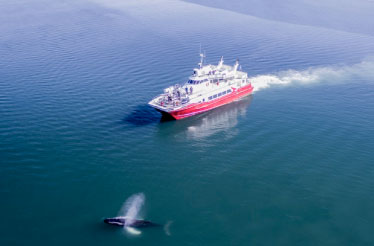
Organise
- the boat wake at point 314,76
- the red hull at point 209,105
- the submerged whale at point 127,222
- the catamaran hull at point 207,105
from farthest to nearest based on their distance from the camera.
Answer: the boat wake at point 314,76, the red hull at point 209,105, the catamaran hull at point 207,105, the submerged whale at point 127,222

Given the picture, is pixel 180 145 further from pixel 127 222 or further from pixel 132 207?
pixel 127 222

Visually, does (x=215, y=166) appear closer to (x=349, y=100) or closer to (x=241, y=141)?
(x=241, y=141)

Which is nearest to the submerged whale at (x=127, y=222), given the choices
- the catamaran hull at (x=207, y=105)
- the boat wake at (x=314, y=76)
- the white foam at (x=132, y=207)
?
the white foam at (x=132, y=207)

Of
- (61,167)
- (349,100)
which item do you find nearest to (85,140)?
(61,167)

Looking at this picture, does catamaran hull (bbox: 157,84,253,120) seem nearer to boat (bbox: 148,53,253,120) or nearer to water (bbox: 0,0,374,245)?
boat (bbox: 148,53,253,120)

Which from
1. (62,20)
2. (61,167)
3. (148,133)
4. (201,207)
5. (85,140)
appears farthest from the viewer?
(62,20)

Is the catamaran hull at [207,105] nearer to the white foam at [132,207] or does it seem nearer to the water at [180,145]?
the water at [180,145]
